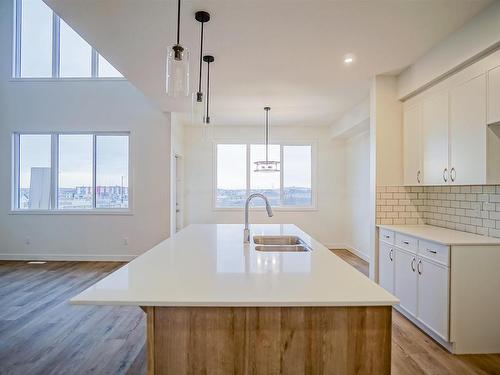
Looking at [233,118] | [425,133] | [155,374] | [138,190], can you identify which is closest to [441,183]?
[425,133]

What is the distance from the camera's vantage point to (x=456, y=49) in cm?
249

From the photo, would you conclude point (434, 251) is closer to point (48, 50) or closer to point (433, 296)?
point (433, 296)

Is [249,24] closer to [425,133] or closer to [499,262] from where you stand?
[425,133]

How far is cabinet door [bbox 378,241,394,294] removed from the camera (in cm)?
309

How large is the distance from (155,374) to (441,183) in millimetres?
2855

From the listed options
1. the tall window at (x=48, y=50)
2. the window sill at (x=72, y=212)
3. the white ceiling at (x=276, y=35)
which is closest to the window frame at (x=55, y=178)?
the window sill at (x=72, y=212)

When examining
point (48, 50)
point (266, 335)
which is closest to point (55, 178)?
point (48, 50)

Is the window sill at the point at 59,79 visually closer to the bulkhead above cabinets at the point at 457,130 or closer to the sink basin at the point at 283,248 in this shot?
the sink basin at the point at 283,248

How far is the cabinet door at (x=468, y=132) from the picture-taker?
2.29 metres

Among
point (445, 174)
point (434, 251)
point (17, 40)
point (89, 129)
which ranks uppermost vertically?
point (17, 40)

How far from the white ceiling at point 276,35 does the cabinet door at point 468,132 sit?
56 cm

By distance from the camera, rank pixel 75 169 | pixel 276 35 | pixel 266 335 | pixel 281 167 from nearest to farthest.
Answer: pixel 266 335
pixel 276 35
pixel 75 169
pixel 281 167

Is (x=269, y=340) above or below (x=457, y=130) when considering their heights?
below

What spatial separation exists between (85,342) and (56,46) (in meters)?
5.54
